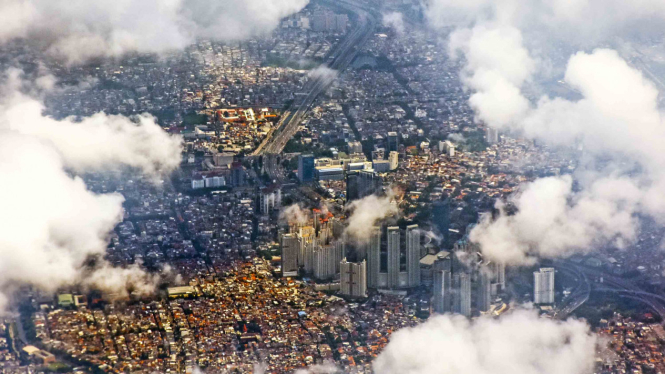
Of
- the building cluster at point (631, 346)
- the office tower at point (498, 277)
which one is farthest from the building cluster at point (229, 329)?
the building cluster at point (631, 346)

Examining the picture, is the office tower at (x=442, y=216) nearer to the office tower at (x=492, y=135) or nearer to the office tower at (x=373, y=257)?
the office tower at (x=373, y=257)

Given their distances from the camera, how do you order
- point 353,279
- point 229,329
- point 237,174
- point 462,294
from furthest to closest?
point 237,174 < point 353,279 < point 462,294 < point 229,329

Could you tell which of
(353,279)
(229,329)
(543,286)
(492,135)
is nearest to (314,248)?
(353,279)

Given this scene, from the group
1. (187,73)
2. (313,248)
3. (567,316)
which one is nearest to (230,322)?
(313,248)

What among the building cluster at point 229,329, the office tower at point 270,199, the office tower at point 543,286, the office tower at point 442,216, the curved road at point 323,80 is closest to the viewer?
the building cluster at point 229,329

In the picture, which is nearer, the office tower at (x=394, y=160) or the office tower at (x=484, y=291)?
the office tower at (x=484, y=291)

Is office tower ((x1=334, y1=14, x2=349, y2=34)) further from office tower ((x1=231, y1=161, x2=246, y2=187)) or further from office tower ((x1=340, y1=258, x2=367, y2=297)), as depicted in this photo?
office tower ((x1=340, y1=258, x2=367, y2=297))

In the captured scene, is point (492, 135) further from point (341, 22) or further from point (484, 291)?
point (484, 291)

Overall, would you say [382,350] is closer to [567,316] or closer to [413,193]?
[567,316]
